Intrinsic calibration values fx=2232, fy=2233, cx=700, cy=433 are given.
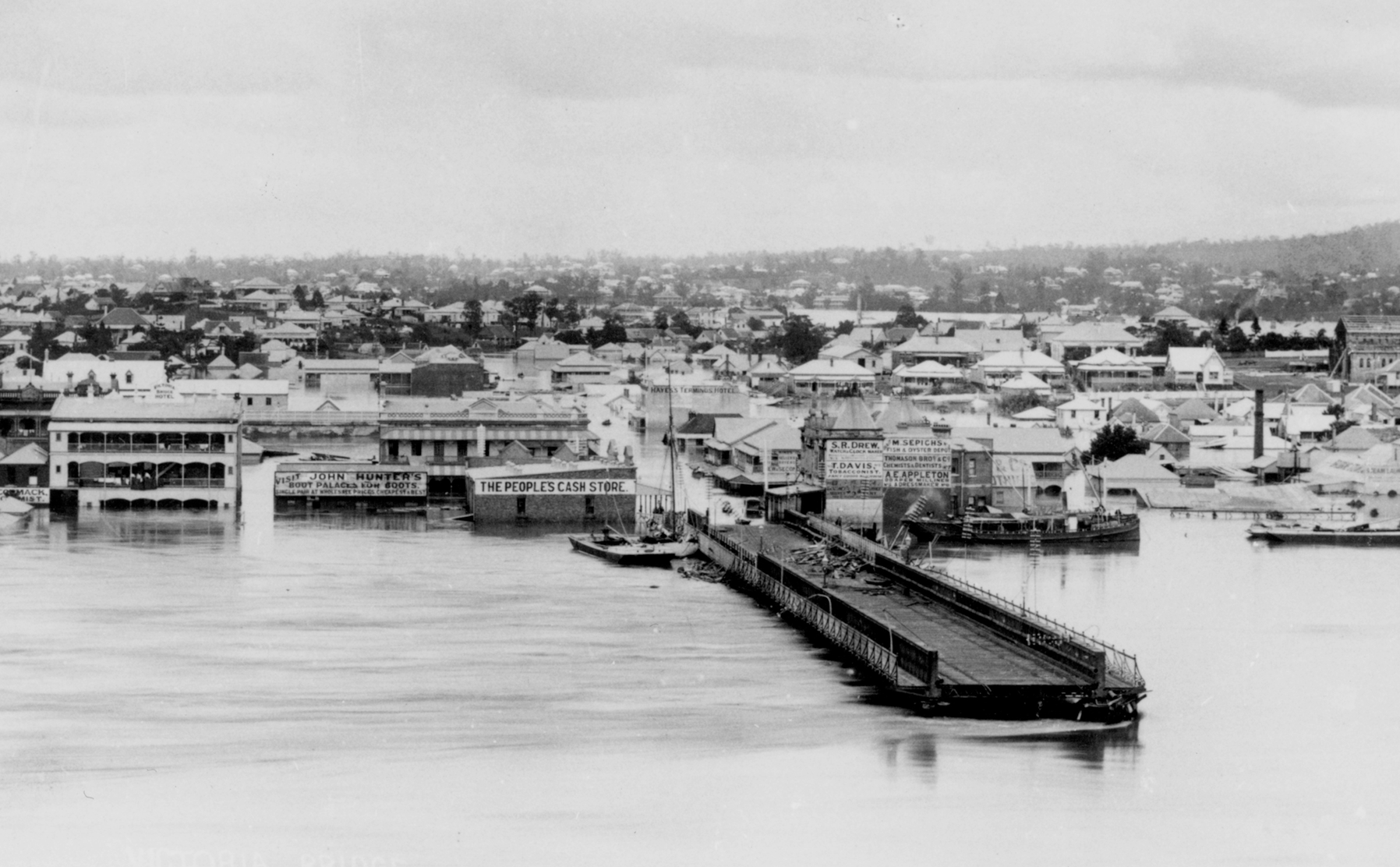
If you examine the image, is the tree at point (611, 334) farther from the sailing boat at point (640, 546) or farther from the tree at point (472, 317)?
the sailing boat at point (640, 546)

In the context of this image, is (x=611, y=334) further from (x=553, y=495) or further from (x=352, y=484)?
(x=553, y=495)

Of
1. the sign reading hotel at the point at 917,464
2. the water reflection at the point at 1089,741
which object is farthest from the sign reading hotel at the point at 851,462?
the water reflection at the point at 1089,741

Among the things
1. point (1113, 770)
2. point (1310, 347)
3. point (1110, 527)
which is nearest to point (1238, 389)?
point (1310, 347)

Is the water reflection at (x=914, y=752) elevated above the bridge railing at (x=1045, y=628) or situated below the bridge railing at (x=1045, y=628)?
below

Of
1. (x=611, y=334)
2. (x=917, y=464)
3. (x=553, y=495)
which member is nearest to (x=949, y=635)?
(x=917, y=464)

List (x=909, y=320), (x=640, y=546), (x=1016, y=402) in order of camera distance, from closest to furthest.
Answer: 1. (x=640, y=546)
2. (x=1016, y=402)
3. (x=909, y=320)

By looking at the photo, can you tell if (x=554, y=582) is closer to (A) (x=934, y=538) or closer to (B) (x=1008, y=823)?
(A) (x=934, y=538)

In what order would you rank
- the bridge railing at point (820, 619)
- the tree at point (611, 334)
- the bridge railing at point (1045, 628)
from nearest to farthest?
1. the bridge railing at point (1045, 628)
2. the bridge railing at point (820, 619)
3. the tree at point (611, 334)
